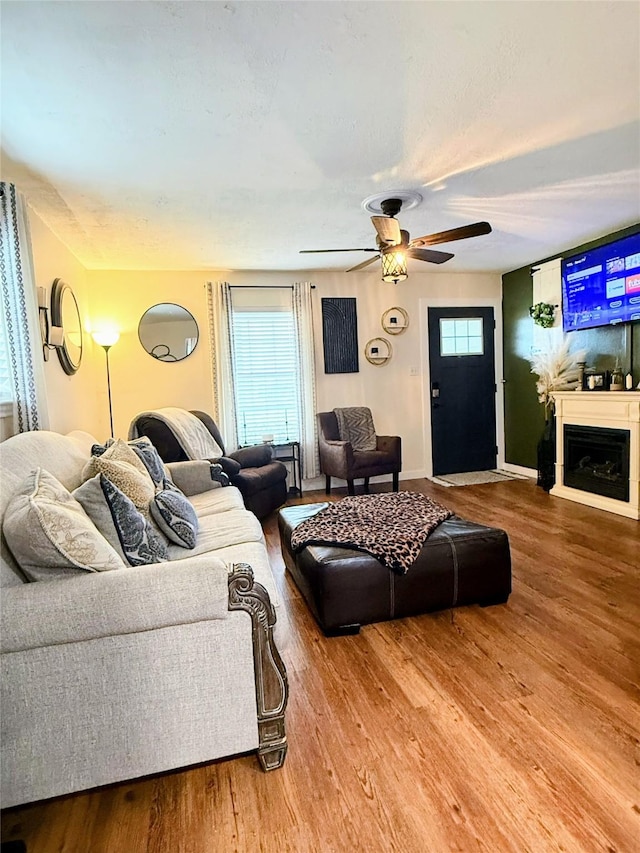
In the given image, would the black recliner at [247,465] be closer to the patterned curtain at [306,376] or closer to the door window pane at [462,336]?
the patterned curtain at [306,376]

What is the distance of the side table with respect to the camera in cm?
531

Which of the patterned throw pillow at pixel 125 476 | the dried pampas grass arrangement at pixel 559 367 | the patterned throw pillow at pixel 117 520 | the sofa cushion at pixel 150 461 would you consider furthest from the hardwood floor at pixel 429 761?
the dried pampas grass arrangement at pixel 559 367

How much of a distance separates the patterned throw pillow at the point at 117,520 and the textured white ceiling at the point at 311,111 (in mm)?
1573

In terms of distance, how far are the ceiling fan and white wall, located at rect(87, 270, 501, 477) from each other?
207 centimetres

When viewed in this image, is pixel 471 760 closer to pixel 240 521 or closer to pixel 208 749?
pixel 208 749

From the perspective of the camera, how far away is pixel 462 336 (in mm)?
5891

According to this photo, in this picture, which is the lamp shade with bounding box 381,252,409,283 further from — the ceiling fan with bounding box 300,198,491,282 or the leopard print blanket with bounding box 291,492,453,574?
the leopard print blanket with bounding box 291,492,453,574

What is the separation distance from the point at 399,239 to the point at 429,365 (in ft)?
9.67

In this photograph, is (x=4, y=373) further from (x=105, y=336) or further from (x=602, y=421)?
(x=602, y=421)

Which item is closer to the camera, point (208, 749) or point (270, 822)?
point (270, 822)

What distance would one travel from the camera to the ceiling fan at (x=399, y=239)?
2893mm

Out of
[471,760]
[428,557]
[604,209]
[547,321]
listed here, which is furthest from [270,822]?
[547,321]

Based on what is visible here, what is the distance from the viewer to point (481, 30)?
5.56 feet

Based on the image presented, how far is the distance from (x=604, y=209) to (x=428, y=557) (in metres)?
3.13
